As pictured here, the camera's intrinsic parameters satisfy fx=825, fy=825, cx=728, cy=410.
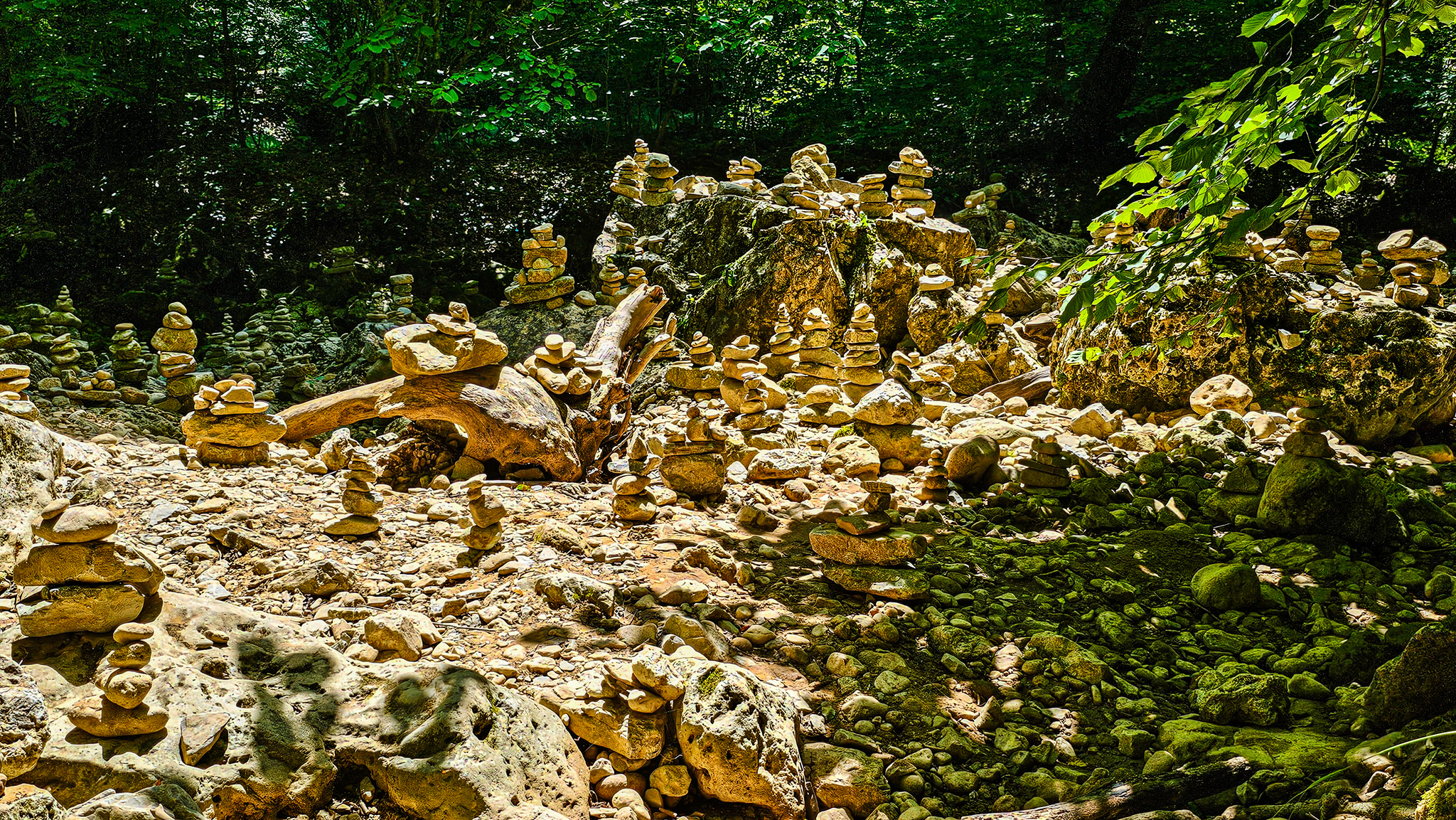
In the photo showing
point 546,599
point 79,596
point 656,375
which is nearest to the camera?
point 79,596

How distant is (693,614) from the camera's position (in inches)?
133

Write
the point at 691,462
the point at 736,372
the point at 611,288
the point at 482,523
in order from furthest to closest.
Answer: the point at 611,288
the point at 736,372
the point at 691,462
the point at 482,523

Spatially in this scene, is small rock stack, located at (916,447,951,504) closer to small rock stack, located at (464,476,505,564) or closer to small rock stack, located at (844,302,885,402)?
small rock stack, located at (844,302,885,402)

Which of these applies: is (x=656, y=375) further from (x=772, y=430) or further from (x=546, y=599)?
(x=546, y=599)

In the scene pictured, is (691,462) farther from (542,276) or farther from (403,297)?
(403,297)

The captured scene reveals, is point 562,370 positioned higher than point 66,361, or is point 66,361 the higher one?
point 562,370

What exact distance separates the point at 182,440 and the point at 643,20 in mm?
7913

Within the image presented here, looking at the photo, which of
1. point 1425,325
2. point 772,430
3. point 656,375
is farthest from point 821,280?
point 1425,325

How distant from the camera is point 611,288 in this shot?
8.12 metres

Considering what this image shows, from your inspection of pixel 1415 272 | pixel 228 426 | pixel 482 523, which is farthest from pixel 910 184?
pixel 228 426

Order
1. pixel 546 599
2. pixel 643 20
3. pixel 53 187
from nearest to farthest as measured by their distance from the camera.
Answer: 1. pixel 546 599
2. pixel 53 187
3. pixel 643 20

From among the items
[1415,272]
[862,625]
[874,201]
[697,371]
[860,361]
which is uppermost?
[874,201]

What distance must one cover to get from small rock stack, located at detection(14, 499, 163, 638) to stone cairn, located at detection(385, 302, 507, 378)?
8.95 ft

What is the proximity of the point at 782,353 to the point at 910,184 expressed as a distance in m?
2.86
